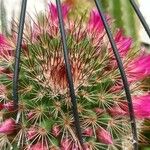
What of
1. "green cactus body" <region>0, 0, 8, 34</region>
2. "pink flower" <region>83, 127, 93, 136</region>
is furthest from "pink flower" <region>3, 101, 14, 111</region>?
"green cactus body" <region>0, 0, 8, 34</region>

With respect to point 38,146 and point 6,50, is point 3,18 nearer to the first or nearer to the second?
point 6,50

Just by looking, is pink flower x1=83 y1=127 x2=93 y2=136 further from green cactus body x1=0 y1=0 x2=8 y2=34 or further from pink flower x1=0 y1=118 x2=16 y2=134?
green cactus body x1=0 y1=0 x2=8 y2=34

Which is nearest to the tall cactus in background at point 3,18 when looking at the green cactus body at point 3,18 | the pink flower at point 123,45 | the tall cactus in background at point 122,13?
the green cactus body at point 3,18

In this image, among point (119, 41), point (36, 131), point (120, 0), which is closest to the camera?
point (36, 131)

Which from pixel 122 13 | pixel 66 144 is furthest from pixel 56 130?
pixel 122 13

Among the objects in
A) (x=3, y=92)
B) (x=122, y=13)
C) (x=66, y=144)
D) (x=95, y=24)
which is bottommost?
(x=66, y=144)

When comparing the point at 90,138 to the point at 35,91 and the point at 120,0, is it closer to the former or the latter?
the point at 35,91

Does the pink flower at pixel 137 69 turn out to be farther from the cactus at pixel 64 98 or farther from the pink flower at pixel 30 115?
the pink flower at pixel 30 115

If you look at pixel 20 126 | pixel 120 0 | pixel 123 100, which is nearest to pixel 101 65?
pixel 123 100
